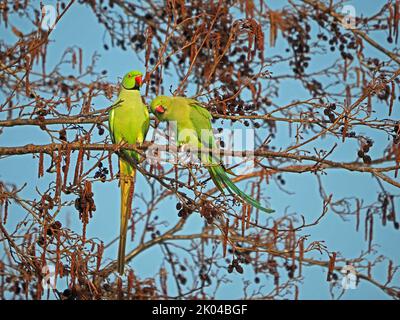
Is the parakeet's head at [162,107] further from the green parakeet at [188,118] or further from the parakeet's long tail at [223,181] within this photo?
the parakeet's long tail at [223,181]

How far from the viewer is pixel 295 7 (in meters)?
4.97

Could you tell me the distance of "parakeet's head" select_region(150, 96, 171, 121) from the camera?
12.8 feet

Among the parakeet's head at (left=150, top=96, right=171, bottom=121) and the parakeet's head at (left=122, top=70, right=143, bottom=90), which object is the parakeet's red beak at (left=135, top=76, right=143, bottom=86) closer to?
the parakeet's head at (left=122, top=70, right=143, bottom=90)

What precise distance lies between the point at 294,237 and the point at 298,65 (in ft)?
4.65

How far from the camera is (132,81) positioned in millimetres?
4082

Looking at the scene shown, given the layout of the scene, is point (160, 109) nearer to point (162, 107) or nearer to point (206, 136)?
point (162, 107)

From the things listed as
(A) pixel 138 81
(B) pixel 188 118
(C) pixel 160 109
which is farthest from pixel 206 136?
(A) pixel 138 81

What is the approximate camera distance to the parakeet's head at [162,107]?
12.8 ft

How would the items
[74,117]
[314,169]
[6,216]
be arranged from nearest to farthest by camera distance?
1. [314,169]
2. [6,216]
3. [74,117]

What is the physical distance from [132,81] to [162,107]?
312mm

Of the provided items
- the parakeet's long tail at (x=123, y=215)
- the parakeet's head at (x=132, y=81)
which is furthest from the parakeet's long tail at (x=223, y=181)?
the parakeet's head at (x=132, y=81)
